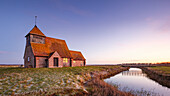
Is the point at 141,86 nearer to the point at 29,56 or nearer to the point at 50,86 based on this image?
the point at 50,86

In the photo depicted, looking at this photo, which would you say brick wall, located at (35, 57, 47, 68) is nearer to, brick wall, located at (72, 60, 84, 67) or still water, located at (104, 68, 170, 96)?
brick wall, located at (72, 60, 84, 67)

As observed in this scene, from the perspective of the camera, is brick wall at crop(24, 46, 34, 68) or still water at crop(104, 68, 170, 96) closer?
still water at crop(104, 68, 170, 96)

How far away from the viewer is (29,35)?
1009 inches

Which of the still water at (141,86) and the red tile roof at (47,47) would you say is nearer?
the still water at (141,86)

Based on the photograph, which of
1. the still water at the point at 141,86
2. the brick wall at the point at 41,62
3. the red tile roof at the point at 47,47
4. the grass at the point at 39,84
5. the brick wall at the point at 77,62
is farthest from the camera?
the brick wall at the point at 77,62

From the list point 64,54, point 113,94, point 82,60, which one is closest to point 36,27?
point 64,54

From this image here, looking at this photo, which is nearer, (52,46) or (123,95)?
(123,95)

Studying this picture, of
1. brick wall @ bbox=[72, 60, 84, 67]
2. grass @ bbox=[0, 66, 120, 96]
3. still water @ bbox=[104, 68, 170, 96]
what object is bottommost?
still water @ bbox=[104, 68, 170, 96]

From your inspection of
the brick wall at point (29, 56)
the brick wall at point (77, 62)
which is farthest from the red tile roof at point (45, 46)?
the brick wall at point (77, 62)

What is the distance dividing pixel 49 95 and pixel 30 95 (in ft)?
4.21

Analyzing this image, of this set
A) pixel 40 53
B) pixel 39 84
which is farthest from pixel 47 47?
pixel 39 84

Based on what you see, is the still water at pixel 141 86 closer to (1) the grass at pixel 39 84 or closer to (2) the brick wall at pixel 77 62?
(1) the grass at pixel 39 84

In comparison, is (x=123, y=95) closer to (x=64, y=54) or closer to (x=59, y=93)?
(x=59, y=93)

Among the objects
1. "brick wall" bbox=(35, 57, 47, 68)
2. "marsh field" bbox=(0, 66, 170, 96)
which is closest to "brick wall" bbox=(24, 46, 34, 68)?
"brick wall" bbox=(35, 57, 47, 68)
